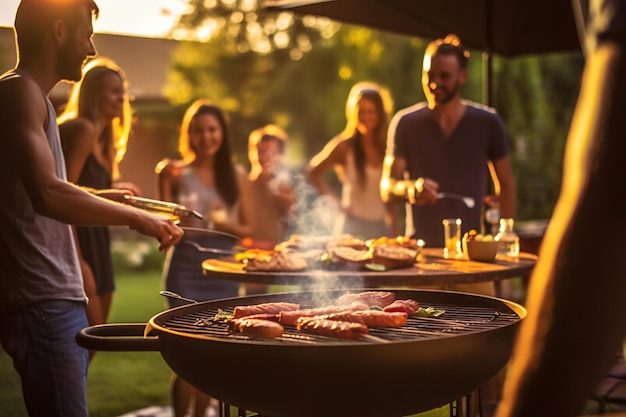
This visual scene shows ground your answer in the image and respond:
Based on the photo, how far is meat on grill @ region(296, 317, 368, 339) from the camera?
2.33 meters

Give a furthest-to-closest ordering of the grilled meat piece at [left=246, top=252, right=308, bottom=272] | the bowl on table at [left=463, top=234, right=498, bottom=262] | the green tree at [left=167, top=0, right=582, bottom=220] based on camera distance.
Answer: the green tree at [left=167, top=0, right=582, bottom=220] → the bowl on table at [left=463, top=234, right=498, bottom=262] → the grilled meat piece at [left=246, top=252, right=308, bottom=272]

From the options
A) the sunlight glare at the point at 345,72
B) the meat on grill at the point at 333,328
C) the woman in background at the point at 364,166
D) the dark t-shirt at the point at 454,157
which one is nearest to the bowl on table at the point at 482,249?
the dark t-shirt at the point at 454,157

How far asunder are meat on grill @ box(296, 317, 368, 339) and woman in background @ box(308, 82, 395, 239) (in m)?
3.91

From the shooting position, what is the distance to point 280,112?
97.8 feet

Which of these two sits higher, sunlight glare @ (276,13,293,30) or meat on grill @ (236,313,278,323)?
sunlight glare @ (276,13,293,30)

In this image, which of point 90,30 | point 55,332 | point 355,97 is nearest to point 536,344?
point 55,332

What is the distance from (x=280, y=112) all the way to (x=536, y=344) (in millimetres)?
28945

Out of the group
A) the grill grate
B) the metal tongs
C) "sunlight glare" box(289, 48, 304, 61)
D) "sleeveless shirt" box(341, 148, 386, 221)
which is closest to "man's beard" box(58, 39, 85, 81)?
the metal tongs

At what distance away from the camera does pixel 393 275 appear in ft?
11.7

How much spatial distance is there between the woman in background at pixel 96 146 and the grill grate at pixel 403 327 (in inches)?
64.2

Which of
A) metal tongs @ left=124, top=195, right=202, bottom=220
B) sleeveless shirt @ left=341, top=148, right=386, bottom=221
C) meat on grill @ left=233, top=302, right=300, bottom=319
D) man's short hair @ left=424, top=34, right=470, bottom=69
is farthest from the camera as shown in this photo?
sleeveless shirt @ left=341, top=148, right=386, bottom=221

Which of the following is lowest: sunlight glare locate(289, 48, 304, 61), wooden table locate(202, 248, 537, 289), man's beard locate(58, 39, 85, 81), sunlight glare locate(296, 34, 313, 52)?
wooden table locate(202, 248, 537, 289)

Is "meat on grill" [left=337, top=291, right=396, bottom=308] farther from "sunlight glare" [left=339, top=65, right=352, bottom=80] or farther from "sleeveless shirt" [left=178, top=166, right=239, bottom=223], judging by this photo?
"sunlight glare" [left=339, top=65, right=352, bottom=80]

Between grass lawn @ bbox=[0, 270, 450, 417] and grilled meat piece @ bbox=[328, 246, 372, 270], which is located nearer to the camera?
grilled meat piece @ bbox=[328, 246, 372, 270]
